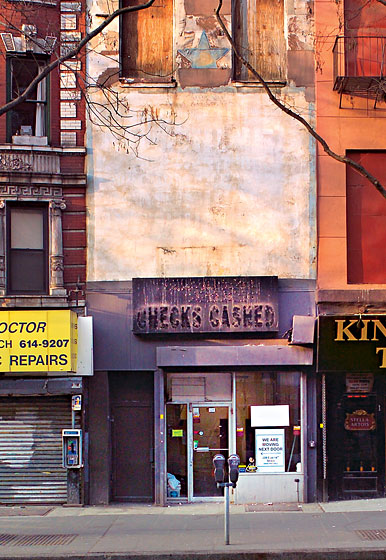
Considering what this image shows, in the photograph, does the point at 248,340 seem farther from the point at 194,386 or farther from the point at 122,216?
the point at 122,216

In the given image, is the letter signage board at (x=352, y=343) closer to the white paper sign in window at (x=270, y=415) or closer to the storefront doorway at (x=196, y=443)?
the white paper sign in window at (x=270, y=415)

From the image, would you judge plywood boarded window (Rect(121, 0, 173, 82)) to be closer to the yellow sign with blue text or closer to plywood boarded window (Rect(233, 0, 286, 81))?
plywood boarded window (Rect(233, 0, 286, 81))

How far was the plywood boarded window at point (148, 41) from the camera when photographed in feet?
55.5

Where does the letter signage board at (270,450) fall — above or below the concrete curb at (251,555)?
above

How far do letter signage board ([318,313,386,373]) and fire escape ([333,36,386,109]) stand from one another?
A: 4.82 m

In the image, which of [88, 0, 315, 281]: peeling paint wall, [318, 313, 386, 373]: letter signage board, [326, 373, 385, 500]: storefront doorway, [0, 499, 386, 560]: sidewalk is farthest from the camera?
[88, 0, 315, 281]: peeling paint wall

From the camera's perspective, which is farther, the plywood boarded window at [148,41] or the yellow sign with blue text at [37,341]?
the plywood boarded window at [148,41]

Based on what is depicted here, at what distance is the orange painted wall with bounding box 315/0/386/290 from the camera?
1638cm

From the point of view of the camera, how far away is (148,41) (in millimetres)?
17031

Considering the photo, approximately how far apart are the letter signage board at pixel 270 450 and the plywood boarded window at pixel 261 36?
8.00 metres

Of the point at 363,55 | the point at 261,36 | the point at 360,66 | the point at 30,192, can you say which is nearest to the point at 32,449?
the point at 30,192

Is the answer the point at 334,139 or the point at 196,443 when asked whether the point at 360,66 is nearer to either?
the point at 334,139

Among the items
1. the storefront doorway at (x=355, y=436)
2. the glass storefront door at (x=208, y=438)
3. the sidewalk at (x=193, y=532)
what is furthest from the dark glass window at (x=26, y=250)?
the storefront doorway at (x=355, y=436)

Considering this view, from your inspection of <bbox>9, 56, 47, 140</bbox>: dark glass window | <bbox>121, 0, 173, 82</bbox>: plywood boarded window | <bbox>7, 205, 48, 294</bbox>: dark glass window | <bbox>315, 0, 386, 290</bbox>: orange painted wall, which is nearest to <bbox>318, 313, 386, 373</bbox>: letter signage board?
<bbox>315, 0, 386, 290</bbox>: orange painted wall
